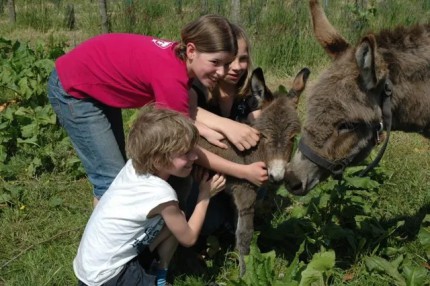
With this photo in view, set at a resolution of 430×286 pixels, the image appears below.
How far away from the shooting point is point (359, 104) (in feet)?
9.78

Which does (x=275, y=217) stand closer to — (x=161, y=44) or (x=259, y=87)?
(x=259, y=87)

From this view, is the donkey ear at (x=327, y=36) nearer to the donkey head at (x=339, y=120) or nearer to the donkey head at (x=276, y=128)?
the donkey head at (x=339, y=120)

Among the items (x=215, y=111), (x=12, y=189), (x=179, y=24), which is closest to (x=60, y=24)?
(x=179, y=24)

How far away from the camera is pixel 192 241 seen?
311 centimetres

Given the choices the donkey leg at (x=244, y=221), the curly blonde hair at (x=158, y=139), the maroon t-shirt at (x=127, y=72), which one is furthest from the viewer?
the donkey leg at (x=244, y=221)

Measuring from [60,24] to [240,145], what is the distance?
906cm

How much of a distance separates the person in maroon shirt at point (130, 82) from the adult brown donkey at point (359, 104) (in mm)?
474

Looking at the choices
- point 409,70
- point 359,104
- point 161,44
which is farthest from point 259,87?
point 409,70

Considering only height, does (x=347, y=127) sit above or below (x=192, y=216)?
above

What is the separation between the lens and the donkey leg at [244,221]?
3.56 metres

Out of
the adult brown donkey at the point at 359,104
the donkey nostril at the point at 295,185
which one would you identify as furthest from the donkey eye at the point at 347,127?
the donkey nostril at the point at 295,185

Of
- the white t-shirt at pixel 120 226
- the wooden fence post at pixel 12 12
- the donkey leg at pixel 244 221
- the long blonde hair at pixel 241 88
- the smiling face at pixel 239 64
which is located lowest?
the wooden fence post at pixel 12 12

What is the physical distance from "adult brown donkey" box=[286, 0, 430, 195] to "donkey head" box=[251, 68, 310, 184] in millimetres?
257

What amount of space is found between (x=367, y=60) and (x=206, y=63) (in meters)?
0.94
